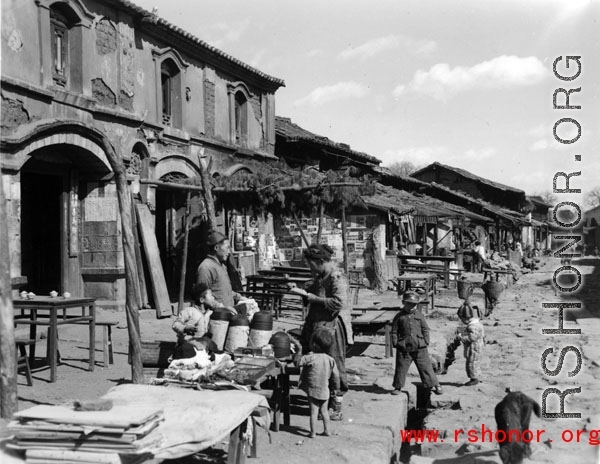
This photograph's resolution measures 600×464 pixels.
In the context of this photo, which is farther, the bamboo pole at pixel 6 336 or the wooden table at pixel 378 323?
the wooden table at pixel 378 323

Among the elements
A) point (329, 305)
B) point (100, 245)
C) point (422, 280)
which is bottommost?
point (422, 280)

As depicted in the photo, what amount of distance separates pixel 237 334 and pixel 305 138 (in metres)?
15.4

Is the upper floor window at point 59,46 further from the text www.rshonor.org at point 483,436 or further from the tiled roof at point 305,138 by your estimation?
the tiled roof at point 305,138

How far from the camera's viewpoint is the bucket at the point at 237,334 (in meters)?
6.34

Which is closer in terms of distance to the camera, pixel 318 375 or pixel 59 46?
pixel 318 375

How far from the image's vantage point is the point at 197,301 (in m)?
6.91

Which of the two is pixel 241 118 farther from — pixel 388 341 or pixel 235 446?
pixel 235 446

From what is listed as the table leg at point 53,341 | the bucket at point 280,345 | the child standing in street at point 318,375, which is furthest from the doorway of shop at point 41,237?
the child standing in street at point 318,375

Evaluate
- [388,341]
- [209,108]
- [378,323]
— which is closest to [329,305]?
[378,323]

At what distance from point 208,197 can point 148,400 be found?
769 centimetres

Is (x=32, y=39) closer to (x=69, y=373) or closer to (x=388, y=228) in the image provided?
(x=69, y=373)

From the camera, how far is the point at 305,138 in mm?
21125

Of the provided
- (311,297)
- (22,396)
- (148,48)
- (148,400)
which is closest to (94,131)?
(148,48)

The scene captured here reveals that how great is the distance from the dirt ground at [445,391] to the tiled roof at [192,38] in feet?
20.7
